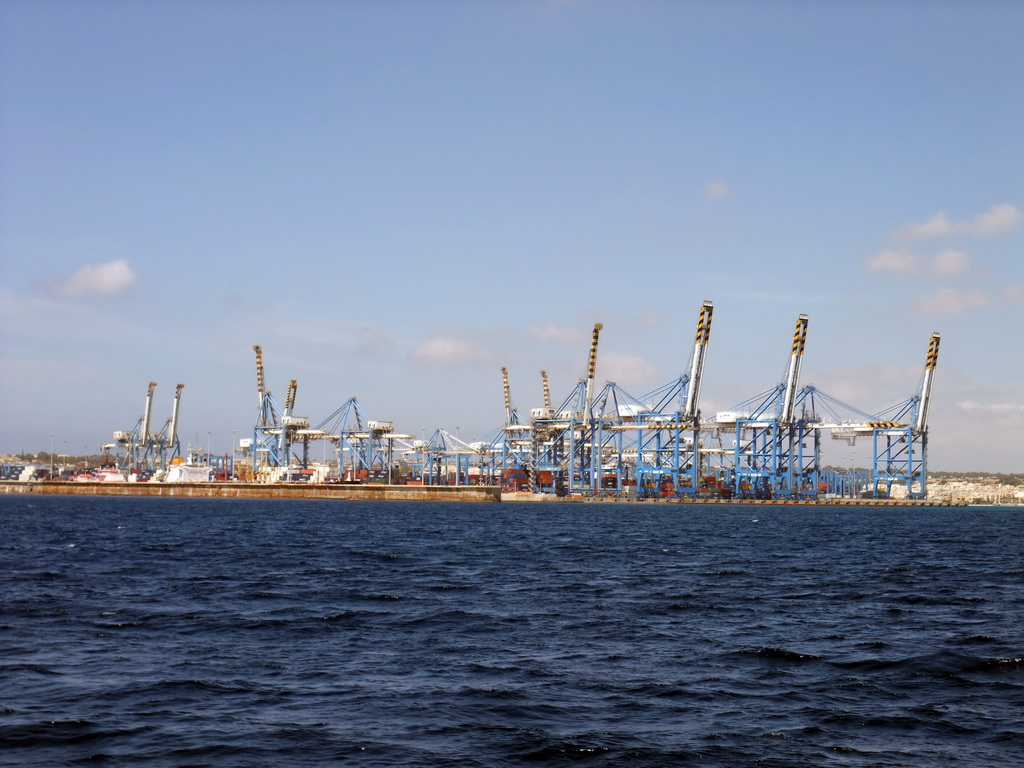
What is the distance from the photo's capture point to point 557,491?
180 meters

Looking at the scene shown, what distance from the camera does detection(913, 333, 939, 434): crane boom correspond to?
573 feet

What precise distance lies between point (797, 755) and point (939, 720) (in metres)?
3.62

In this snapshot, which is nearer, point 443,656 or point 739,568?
point 443,656

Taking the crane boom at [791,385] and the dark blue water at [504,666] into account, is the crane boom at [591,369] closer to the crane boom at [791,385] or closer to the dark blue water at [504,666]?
the crane boom at [791,385]

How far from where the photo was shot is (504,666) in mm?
19531

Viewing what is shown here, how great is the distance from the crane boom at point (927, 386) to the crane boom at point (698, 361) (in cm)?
4152

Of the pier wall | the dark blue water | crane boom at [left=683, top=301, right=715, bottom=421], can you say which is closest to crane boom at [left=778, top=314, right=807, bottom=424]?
crane boom at [left=683, top=301, right=715, bottom=421]

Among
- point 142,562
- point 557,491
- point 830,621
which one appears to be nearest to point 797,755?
point 830,621

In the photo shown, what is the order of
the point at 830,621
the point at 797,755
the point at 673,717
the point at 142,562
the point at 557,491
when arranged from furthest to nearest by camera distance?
the point at 557,491 → the point at 142,562 → the point at 830,621 → the point at 673,717 → the point at 797,755

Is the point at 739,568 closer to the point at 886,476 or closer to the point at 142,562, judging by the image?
the point at 142,562

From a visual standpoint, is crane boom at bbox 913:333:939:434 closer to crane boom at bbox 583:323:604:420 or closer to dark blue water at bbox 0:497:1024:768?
crane boom at bbox 583:323:604:420

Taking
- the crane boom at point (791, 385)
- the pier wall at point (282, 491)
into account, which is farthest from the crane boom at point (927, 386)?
the pier wall at point (282, 491)

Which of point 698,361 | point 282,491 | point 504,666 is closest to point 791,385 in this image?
point 698,361

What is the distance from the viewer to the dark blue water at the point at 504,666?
46.5 ft
